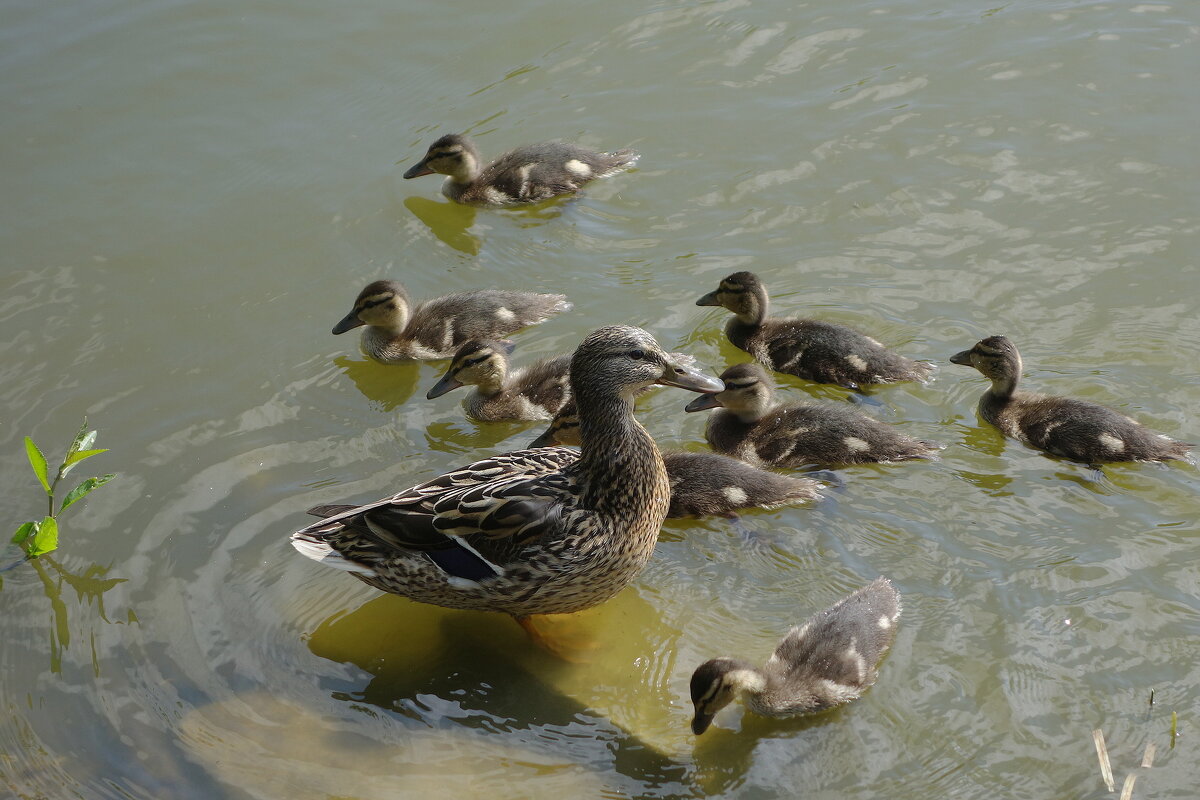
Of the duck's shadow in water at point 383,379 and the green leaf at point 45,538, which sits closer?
the green leaf at point 45,538

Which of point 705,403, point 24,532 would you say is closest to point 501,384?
point 705,403

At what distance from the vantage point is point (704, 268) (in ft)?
19.4

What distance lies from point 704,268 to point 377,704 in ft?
9.18

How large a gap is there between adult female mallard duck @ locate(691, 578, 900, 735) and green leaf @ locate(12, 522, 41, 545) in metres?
2.44

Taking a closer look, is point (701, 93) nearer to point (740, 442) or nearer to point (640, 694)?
point (740, 442)

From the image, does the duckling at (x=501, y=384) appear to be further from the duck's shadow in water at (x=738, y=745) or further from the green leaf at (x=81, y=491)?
the duck's shadow in water at (x=738, y=745)

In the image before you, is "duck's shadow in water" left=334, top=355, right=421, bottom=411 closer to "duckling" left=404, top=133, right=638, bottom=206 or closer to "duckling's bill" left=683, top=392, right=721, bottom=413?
"duckling" left=404, top=133, right=638, bottom=206

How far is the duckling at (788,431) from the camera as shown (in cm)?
479

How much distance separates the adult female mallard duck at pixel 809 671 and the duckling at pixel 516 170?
3179mm

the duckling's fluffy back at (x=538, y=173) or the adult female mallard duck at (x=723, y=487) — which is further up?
the duckling's fluffy back at (x=538, y=173)

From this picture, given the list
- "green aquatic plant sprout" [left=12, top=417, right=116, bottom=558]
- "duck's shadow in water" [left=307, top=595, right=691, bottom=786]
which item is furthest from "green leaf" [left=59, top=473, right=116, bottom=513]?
"duck's shadow in water" [left=307, top=595, right=691, bottom=786]

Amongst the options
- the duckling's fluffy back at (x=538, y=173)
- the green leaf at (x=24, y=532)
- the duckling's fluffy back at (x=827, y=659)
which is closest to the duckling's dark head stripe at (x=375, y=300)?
the duckling's fluffy back at (x=538, y=173)

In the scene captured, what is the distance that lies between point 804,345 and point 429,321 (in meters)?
1.70

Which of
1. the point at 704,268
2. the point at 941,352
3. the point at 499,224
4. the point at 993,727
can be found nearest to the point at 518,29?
the point at 499,224
